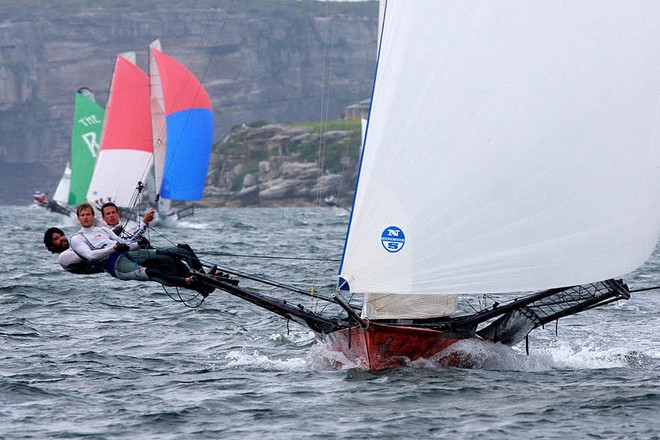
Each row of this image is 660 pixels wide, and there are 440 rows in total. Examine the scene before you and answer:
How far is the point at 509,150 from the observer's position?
10398mm

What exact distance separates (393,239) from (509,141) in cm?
126

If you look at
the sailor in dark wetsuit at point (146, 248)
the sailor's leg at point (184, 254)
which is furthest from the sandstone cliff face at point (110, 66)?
the sailor's leg at point (184, 254)

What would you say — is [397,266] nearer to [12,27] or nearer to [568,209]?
[568,209]

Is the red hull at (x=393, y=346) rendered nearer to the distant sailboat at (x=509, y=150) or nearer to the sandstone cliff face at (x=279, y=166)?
the distant sailboat at (x=509, y=150)

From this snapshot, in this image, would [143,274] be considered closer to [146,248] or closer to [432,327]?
[146,248]

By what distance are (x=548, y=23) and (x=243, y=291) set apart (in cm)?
364

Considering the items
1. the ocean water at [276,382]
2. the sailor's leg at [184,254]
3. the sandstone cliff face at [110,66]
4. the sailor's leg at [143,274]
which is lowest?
the ocean water at [276,382]

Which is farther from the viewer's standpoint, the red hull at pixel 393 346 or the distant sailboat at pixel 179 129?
the distant sailboat at pixel 179 129

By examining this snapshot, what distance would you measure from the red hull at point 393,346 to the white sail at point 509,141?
1.92ft

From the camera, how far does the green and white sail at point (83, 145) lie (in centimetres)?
4581

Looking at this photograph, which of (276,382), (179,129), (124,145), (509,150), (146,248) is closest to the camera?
(509,150)

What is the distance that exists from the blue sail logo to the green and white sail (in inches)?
1410

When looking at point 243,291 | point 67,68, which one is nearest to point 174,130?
point 243,291

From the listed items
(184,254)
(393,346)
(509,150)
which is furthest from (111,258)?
(509,150)
